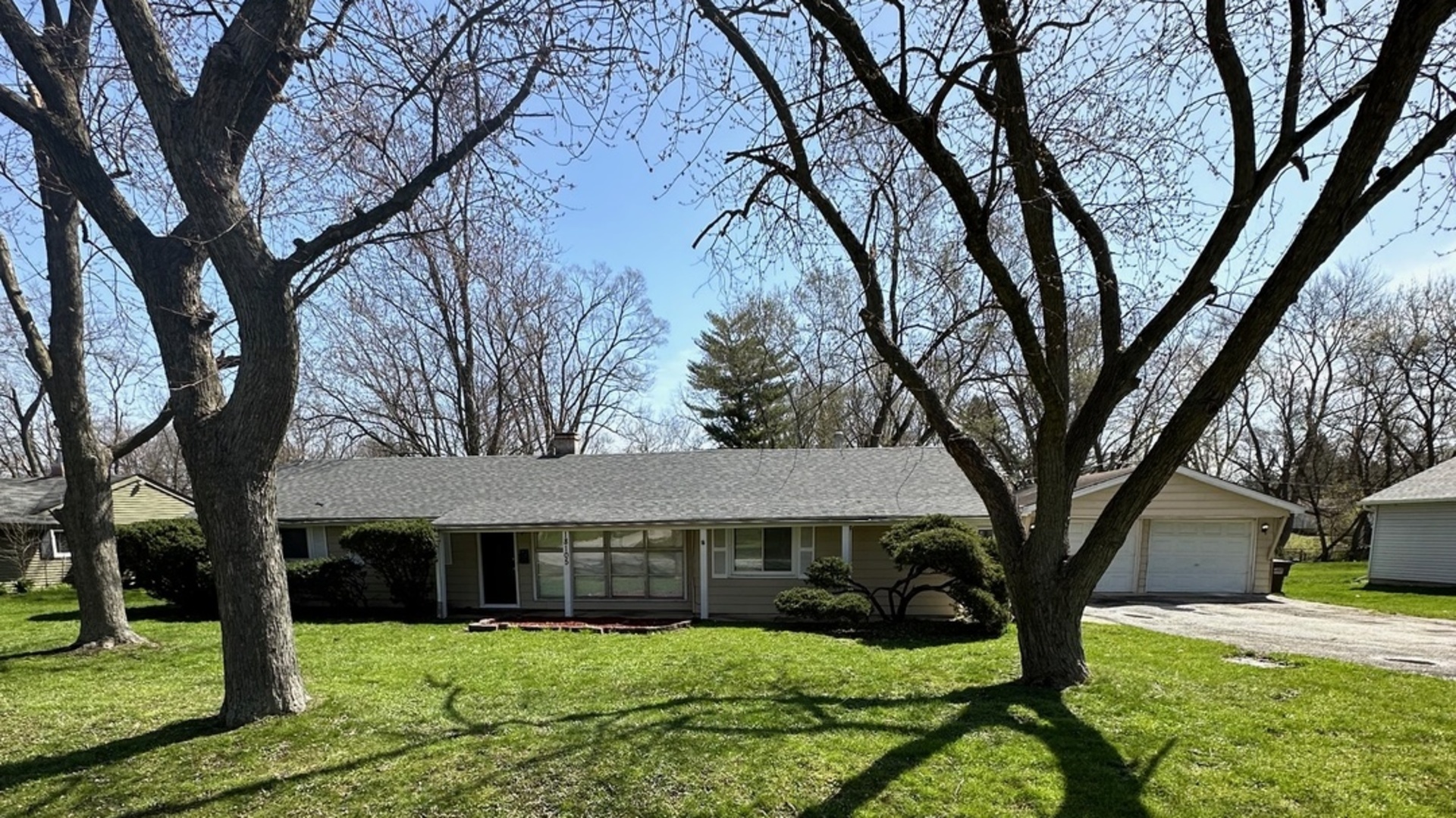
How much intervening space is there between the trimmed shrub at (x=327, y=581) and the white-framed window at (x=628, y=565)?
13.5 ft

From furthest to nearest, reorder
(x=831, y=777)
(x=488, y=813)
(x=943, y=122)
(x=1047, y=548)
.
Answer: (x=1047, y=548) < (x=943, y=122) < (x=831, y=777) < (x=488, y=813)

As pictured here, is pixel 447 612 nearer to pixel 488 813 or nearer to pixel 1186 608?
pixel 488 813

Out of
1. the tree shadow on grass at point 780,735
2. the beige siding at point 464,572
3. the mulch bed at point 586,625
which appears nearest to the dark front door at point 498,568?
the beige siding at point 464,572

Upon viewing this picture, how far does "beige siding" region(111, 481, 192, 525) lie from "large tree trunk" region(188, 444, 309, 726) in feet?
55.9

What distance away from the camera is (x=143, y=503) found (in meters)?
18.8

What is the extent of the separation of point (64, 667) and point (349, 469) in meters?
8.60

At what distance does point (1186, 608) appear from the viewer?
12352 mm

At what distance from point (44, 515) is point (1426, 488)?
37.1 m

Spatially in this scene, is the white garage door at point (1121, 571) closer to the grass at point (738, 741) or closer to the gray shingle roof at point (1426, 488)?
the grass at point (738, 741)

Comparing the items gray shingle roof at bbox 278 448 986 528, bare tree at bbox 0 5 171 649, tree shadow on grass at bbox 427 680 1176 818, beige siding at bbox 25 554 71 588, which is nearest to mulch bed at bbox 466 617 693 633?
gray shingle roof at bbox 278 448 986 528

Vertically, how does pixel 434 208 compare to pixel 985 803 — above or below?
above

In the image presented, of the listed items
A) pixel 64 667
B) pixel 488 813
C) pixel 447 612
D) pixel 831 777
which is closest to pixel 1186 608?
pixel 831 777

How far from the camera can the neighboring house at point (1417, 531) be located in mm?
15469

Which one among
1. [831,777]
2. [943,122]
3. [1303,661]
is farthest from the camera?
[1303,661]
